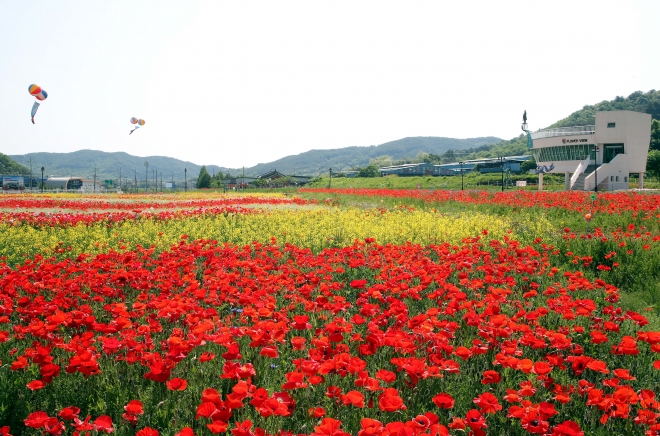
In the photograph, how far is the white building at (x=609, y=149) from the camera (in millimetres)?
54281

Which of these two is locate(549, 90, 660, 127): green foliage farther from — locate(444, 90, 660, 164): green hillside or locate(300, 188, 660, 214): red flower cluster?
locate(300, 188, 660, 214): red flower cluster

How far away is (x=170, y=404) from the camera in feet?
10.0

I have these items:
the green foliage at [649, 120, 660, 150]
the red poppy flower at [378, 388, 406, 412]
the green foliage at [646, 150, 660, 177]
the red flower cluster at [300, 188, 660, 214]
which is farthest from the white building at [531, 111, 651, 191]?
the red poppy flower at [378, 388, 406, 412]

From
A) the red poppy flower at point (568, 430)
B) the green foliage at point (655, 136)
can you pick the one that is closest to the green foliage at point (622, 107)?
the green foliage at point (655, 136)


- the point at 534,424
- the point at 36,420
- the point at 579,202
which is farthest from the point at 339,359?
the point at 579,202

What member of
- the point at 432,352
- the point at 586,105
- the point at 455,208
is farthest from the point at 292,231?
the point at 586,105

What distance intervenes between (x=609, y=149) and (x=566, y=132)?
5506 millimetres

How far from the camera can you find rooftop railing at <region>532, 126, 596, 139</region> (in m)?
56.8

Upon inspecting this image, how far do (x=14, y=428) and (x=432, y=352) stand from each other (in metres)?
3.00

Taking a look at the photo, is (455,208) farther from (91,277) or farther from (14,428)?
(14,428)

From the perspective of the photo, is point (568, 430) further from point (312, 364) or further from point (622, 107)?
point (622, 107)

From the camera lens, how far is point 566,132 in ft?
194

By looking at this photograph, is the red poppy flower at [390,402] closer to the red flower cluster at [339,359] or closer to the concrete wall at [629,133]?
the red flower cluster at [339,359]

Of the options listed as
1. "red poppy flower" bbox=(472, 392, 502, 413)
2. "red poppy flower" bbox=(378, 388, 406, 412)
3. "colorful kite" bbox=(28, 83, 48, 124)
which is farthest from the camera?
"colorful kite" bbox=(28, 83, 48, 124)
